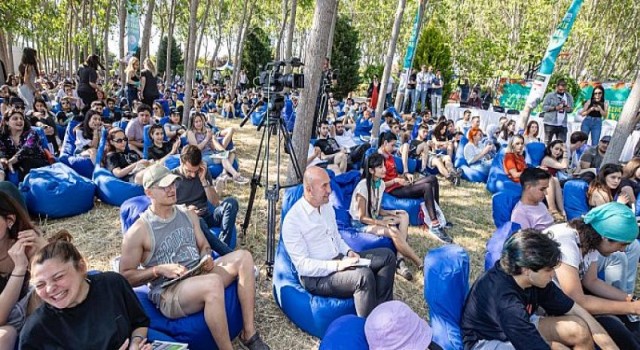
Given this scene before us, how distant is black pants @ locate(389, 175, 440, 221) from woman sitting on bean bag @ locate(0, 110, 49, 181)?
4573mm

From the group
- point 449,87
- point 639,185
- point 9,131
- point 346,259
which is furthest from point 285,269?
point 449,87

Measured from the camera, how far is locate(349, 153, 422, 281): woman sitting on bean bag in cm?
398

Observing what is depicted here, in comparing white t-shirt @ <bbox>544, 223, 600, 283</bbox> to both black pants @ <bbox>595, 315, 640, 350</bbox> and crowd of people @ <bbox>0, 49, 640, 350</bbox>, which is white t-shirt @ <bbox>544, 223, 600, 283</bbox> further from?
black pants @ <bbox>595, 315, 640, 350</bbox>

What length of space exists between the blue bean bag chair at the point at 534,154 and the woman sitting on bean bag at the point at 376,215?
346 centimetres

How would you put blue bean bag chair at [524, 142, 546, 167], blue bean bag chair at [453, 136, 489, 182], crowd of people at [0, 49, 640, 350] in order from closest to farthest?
crowd of people at [0, 49, 640, 350] < blue bean bag chair at [524, 142, 546, 167] < blue bean bag chair at [453, 136, 489, 182]

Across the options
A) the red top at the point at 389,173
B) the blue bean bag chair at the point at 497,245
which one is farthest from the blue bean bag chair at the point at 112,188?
the blue bean bag chair at the point at 497,245

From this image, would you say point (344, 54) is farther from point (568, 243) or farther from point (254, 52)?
point (568, 243)

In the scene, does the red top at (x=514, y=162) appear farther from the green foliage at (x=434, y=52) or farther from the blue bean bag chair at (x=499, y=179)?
the green foliage at (x=434, y=52)

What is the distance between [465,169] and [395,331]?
6214mm

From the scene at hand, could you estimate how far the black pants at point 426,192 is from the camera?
5.05 meters

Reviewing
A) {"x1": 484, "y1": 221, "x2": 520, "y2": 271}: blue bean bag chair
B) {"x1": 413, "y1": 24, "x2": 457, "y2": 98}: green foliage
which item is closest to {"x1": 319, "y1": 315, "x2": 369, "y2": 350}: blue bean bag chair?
{"x1": 484, "y1": 221, "x2": 520, "y2": 271}: blue bean bag chair

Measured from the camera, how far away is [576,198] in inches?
195

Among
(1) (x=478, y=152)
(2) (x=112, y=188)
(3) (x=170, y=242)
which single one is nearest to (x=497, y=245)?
(3) (x=170, y=242)

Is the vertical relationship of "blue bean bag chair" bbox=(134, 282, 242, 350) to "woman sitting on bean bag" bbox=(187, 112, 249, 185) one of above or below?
below
